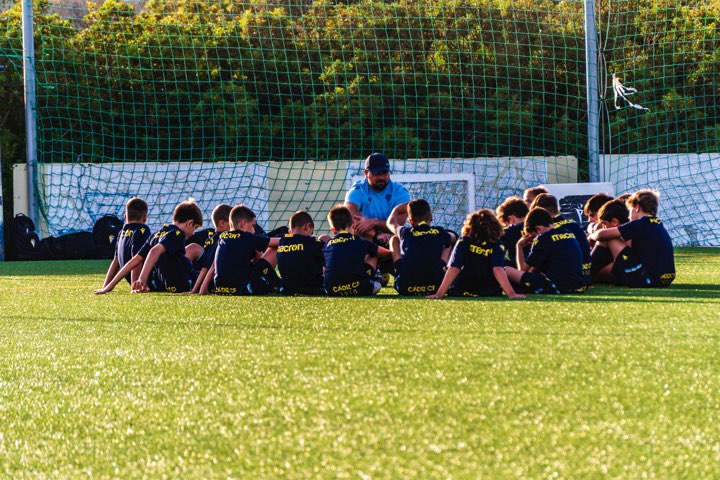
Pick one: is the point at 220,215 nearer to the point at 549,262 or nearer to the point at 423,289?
the point at 423,289

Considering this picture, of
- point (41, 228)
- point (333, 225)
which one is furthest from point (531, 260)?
point (41, 228)

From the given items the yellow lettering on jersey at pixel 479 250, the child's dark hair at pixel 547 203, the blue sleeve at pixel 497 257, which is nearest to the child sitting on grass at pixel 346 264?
the yellow lettering on jersey at pixel 479 250

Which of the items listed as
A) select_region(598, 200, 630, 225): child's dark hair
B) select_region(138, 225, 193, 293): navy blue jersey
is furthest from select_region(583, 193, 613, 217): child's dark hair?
select_region(138, 225, 193, 293): navy blue jersey

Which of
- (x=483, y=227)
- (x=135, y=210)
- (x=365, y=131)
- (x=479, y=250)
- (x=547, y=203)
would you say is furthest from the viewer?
(x=365, y=131)

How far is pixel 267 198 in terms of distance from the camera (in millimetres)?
17625

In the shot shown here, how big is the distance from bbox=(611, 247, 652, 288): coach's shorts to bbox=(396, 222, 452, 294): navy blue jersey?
162cm

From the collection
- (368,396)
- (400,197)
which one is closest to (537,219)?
(400,197)

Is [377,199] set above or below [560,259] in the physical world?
above

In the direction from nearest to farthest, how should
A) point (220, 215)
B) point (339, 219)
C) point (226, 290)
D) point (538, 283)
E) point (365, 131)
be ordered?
point (538, 283) → point (339, 219) → point (226, 290) → point (220, 215) → point (365, 131)

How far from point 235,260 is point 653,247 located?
339 cm

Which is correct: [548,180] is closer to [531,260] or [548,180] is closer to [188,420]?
[531,260]

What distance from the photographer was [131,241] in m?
8.38

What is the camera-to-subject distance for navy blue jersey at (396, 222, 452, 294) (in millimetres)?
7457

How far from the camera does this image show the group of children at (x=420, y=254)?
23.5 feet
